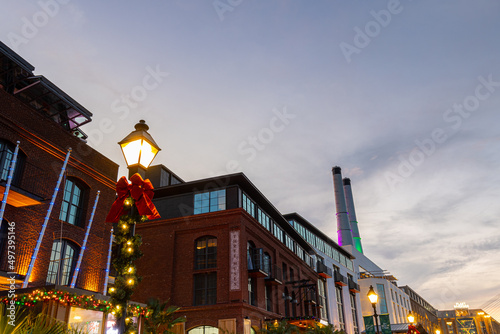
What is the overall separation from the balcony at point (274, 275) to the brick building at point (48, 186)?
15.7 m

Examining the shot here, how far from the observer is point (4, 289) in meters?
14.8

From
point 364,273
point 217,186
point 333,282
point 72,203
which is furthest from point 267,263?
point 364,273

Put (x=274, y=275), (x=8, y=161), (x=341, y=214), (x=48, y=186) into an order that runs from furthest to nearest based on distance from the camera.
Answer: (x=341, y=214)
(x=274, y=275)
(x=48, y=186)
(x=8, y=161)

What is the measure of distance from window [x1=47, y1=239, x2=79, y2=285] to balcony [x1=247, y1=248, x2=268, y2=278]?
13874mm

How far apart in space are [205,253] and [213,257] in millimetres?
758

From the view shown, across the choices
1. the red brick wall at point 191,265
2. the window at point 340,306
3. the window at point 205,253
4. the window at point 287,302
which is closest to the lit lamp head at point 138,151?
the red brick wall at point 191,265

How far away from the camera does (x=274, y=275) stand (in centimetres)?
3331

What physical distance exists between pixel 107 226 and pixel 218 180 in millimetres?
11432

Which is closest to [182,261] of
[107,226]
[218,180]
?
[218,180]

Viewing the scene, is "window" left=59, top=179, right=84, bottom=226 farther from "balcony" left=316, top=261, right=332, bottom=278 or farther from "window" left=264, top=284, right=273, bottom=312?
"balcony" left=316, top=261, right=332, bottom=278

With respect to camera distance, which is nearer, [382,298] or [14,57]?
[14,57]

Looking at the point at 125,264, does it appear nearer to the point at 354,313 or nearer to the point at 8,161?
the point at 8,161

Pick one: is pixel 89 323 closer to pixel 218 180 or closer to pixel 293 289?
pixel 218 180

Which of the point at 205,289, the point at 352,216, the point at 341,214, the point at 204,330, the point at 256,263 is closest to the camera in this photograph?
the point at 204,330
